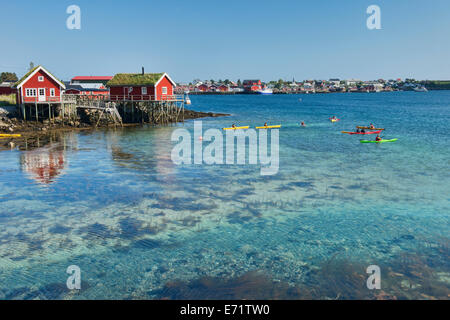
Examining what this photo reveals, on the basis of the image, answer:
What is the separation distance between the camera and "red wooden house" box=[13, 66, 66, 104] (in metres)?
54.3

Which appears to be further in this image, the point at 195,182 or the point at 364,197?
the point at 195,182

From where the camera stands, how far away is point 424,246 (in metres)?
16.7

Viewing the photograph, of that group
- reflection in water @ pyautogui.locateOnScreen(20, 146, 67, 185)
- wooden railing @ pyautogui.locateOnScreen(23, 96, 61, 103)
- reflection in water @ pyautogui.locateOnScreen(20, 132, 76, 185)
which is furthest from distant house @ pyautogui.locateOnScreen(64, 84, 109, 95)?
reflection in water @ pyautogui.locateOnScreen(20, 146, 67, 185)

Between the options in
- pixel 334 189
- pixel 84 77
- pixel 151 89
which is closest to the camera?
pixel 334 189

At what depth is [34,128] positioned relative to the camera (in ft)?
170

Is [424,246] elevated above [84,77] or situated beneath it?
situated beneath

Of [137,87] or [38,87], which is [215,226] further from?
[137,87]

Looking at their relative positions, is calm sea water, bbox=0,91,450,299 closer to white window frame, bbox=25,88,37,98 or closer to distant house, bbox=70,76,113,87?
white window frame, bbox=25,88,37,98

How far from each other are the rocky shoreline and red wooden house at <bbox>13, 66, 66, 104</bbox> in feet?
9.98

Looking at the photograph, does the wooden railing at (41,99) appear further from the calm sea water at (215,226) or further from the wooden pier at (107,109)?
the calm sea water at (215,226)

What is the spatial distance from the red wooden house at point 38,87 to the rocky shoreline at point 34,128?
9.98ft
